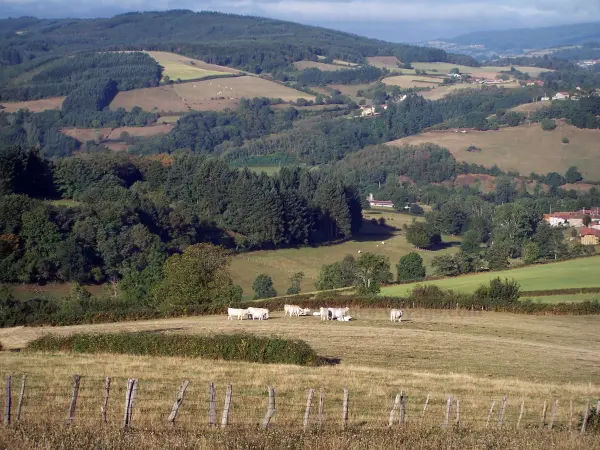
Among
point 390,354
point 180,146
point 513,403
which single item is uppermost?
point 513,403

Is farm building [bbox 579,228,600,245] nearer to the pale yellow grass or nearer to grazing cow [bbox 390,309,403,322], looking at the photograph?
the pale yellow grass

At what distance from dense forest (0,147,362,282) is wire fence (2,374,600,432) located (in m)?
52.3

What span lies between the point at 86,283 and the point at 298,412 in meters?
57.0

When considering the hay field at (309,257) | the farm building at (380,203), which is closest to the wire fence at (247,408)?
the hay field at (309,257)

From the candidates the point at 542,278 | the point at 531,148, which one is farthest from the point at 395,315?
the point at 531,148

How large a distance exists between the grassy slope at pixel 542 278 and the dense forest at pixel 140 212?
86.6ft

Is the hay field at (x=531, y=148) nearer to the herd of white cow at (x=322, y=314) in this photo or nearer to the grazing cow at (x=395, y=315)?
the grazing cow at (x=395, y=315)

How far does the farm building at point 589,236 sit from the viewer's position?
9356cm

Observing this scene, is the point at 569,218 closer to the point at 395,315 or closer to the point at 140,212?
the point at 140,212

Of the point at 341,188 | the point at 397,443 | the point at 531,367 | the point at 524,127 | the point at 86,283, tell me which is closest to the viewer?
the point at 397,443

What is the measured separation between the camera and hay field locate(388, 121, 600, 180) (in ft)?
509

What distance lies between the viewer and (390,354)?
3006cm

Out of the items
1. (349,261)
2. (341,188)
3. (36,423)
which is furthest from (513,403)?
(341,188)

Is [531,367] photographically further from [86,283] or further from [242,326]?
[86,283]
